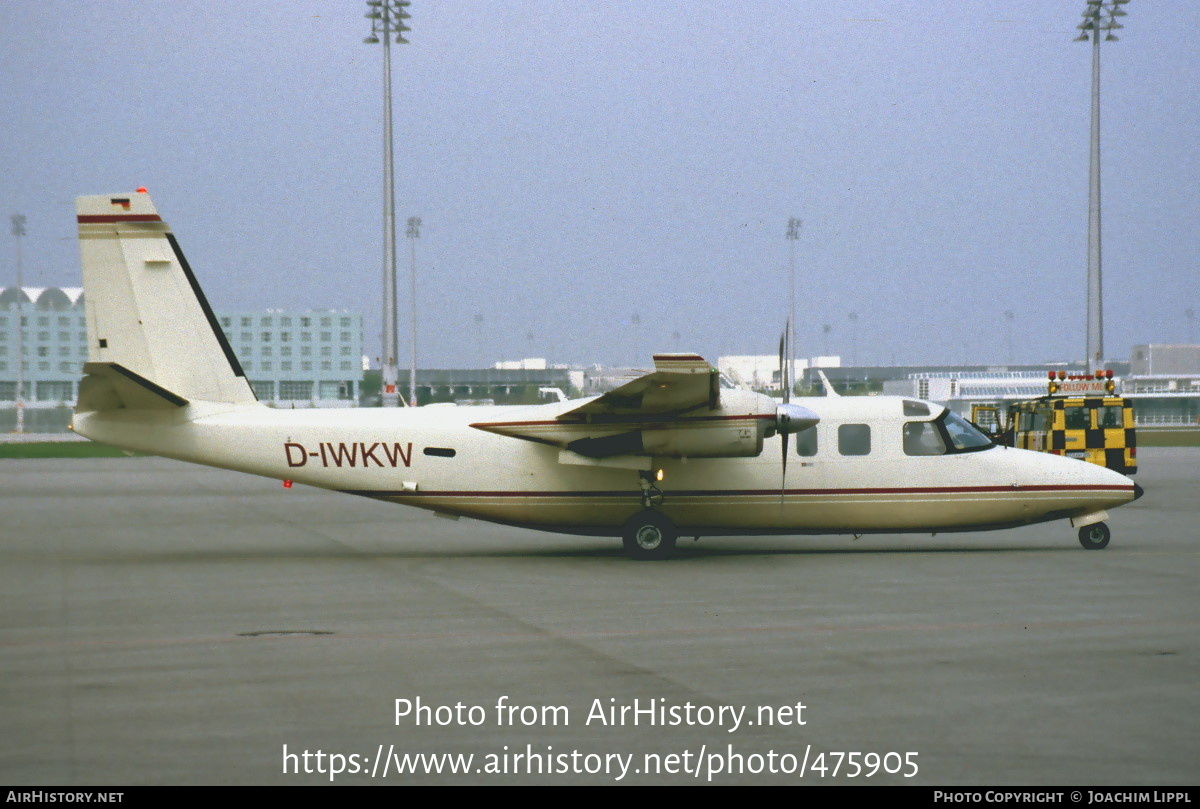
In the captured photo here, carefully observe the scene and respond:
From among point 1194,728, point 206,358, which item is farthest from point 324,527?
point 1194,728

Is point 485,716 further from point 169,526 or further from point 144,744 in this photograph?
point 169,526

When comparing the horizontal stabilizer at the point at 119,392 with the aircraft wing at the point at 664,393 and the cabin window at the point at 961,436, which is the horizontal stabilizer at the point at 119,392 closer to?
the aircraft wing at the point at 664,393

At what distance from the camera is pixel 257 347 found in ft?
127

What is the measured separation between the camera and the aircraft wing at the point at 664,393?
13.6 meters

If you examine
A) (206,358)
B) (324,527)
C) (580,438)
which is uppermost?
(206,358)

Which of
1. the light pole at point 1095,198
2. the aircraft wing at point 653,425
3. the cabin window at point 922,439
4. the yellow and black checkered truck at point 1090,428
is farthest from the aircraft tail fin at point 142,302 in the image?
the light pole at point 1095,198

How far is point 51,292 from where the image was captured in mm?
33281

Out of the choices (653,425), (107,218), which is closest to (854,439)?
(653,425)

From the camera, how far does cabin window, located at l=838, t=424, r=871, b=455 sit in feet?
51.5

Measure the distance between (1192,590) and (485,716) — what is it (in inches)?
338

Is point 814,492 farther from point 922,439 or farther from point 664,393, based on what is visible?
point 664,393

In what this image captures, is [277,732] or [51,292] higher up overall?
[51,292]

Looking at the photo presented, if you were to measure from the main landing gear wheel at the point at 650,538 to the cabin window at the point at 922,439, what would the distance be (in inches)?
139

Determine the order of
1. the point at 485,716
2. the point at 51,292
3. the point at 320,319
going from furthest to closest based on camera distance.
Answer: the point at 320,319
the point at 51,292
the point at 485,716
